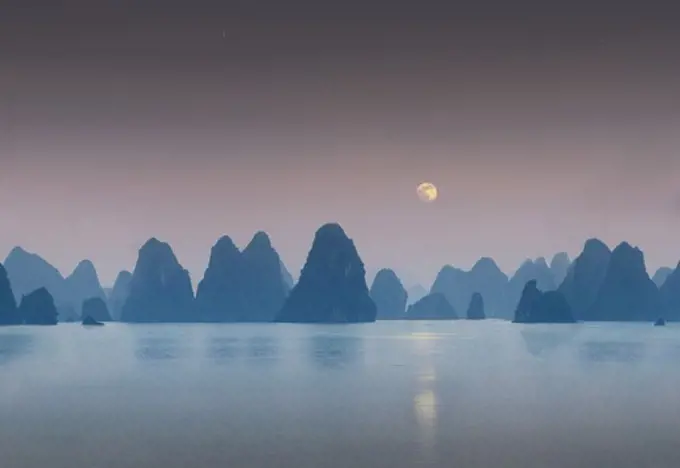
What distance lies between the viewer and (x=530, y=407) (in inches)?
2080

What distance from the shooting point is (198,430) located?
4291 cm

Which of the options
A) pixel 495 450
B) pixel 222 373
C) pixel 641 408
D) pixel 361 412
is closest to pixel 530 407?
pixel 641 408

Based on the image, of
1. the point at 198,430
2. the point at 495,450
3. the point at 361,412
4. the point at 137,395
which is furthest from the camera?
the point at 137,395

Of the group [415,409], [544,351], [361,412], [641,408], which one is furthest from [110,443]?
[544,351]

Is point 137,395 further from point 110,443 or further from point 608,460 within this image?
point 608,460

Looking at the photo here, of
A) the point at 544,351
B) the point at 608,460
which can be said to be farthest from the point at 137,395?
the point at 544,351

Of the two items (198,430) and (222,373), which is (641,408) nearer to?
(198,430)

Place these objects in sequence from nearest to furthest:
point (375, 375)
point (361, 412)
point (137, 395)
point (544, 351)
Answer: point (361, 412) < point (137, 395) < point (375, 375) < point (544, 351)

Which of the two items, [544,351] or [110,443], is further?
[544,351]

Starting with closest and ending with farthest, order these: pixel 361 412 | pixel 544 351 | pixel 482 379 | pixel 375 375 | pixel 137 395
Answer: pixel 361 412
pixel 137 395
pixel 482 379
pixel 375 375
pixel 544 351

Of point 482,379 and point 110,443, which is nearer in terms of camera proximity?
point 110,443

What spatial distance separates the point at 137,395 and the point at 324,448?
26.1 meters

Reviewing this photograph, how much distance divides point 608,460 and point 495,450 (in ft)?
15.9

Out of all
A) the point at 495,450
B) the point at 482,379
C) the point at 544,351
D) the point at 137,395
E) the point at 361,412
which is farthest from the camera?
the point at 544,351
